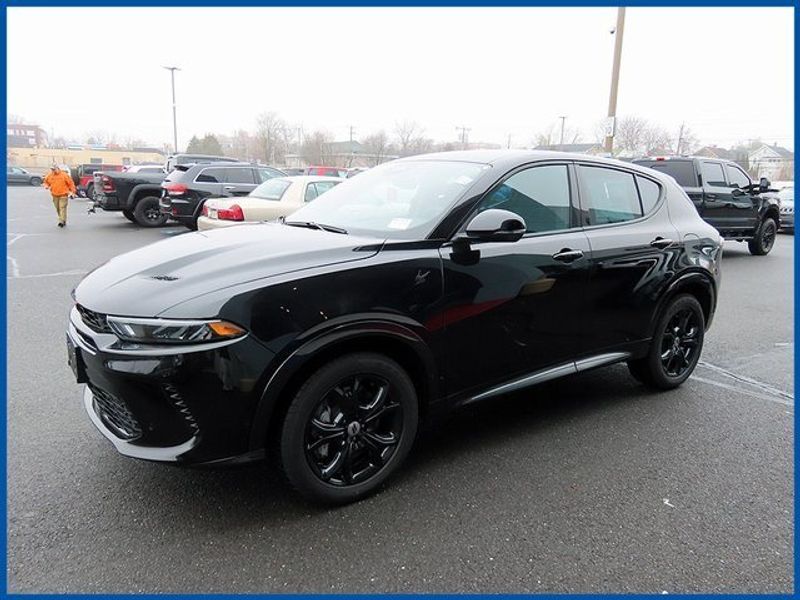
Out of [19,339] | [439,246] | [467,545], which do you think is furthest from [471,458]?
[19,339]

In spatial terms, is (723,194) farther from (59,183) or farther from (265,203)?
(59,183)

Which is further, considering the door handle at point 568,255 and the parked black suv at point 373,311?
the door handle at point 568,255

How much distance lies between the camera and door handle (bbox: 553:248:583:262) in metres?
3.33

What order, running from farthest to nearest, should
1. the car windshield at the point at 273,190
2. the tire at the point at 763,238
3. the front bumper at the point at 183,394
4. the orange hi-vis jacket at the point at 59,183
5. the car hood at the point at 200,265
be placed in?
the orange hi-vis jacket at the point at 59,183 → the tire at the point at 763,238 → the car windshield at the point at 273,190 → the car hood at the point at 200,265 → the front bumper at the point at 183,394

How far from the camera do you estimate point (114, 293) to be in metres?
2.45

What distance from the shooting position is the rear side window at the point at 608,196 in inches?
144

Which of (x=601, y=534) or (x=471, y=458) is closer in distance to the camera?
(x=601, y=534)

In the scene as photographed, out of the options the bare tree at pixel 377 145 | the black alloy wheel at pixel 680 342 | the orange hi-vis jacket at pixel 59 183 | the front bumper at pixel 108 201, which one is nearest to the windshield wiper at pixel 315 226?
the black alloy wheel at pixel 680 342

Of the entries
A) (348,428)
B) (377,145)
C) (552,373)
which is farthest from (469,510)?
(377,145)

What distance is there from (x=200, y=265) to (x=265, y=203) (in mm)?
7106

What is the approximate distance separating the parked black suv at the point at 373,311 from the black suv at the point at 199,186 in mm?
9514

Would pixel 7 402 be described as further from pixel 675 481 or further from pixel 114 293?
pixel 675 481

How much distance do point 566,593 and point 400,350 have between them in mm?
1283

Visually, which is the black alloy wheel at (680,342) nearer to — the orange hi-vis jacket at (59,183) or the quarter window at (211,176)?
the quarter window at (211,176)
